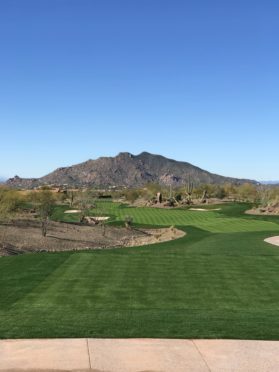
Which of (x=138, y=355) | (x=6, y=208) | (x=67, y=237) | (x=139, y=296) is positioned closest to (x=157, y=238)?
(x=67, y=237)

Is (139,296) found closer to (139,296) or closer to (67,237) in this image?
(139,296)

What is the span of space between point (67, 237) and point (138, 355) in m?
38.8

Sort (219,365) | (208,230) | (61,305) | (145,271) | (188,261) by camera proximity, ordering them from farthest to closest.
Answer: (208,230) → (188,261) → (145,271) → (61,305) → (219,365)

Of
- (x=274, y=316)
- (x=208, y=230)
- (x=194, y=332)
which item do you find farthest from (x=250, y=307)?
(x=208, y=230)

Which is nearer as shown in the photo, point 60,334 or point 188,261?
point 60,334

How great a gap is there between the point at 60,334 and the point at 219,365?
136 inches

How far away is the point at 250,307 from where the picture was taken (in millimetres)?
13773

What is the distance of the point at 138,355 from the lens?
8914 millimetres

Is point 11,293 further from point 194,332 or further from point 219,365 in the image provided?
point 219,365

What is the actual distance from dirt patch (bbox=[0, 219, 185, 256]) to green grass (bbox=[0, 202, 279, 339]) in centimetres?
1639

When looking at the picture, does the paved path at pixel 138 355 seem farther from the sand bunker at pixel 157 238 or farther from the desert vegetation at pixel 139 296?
the sand bunker at pixel 157 238

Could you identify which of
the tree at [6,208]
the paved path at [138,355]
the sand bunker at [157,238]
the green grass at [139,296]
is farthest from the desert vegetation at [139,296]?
the sand bunker at [157,238]

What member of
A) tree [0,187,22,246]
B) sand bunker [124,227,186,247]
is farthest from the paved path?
sand bunker [124,227,186,247]

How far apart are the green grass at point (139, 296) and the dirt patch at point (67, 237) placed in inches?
645
